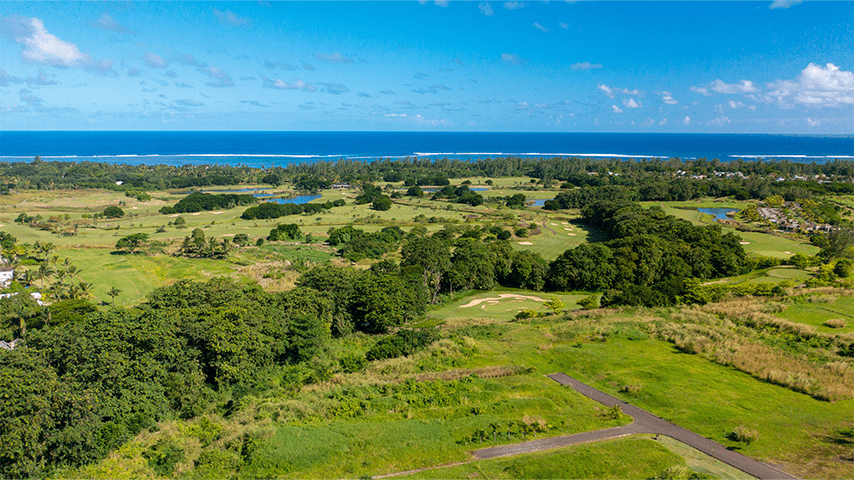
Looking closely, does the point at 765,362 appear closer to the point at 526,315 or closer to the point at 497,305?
the point at 526,315

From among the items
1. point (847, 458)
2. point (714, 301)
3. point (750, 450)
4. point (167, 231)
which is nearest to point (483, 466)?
point (750, 450)

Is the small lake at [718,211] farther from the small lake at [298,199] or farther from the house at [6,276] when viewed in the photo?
the house at [6,276]

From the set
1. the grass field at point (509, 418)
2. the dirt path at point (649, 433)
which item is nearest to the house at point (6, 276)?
the grass field at point (509, 418)

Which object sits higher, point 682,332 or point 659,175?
point 659,175

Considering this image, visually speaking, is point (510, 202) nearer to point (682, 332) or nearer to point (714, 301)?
point (714, 301)

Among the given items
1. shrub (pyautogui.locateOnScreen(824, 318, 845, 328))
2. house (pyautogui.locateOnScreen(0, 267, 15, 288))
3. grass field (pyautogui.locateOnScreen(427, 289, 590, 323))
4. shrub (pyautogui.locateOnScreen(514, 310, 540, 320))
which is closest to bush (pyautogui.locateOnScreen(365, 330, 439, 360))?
grass field (pyautogui.locateOnScreen(427, 289, 590, 323))

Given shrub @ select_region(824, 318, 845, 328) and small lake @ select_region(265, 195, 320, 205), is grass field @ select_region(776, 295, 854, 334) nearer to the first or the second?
shrub @ select_region(824, 318, 845, 328)

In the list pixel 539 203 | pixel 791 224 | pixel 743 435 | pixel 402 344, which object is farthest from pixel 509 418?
pixel 539 203

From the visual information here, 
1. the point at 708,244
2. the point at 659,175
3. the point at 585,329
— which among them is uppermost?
the point at 659,175
